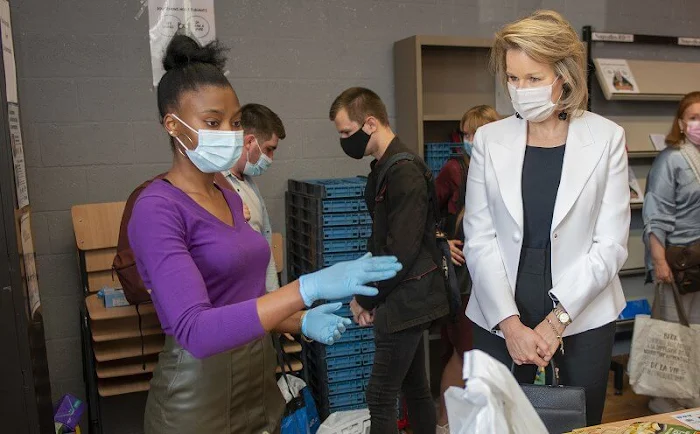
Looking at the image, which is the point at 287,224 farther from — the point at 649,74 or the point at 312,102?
the point at 649,74

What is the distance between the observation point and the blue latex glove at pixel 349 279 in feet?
3.80

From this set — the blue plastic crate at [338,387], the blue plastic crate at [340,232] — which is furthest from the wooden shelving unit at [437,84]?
the blue plastic crate at [338,387]

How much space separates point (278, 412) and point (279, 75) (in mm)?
2261

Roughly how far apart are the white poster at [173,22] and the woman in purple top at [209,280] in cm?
182

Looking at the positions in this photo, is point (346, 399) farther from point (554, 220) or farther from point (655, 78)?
point (655, 78)

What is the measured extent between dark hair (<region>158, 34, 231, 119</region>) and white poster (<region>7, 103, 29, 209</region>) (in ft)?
1.79

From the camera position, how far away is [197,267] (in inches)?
51.5

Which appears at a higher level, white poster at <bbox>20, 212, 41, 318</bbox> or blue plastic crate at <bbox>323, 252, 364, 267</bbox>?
white poster at <bbox>20, 212, 41, 318</bbox>

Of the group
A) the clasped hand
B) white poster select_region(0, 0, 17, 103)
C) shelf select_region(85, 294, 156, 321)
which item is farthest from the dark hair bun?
shelf select_region(85, 294, 156, 321)

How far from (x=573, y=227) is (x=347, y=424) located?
1523 mm

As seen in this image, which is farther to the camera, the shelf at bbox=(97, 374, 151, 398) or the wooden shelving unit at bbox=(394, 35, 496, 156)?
the wooden shelving unit at bbox=(394, 35, 496, 156)

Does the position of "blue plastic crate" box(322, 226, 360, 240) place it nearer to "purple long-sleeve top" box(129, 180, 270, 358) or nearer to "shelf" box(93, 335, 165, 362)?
"shelf" box(93, 335, 165, 362)

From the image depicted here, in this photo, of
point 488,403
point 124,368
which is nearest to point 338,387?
point 124,368

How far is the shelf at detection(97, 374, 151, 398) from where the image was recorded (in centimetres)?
277
